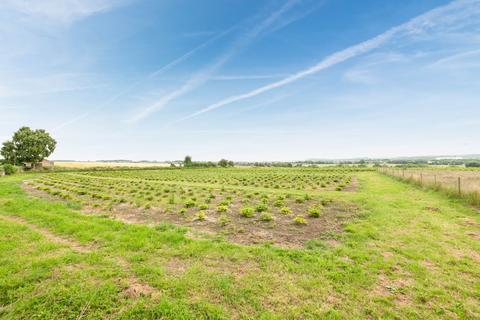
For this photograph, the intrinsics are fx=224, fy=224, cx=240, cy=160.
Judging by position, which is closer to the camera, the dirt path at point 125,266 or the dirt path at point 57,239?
the dirt path at point 125,266

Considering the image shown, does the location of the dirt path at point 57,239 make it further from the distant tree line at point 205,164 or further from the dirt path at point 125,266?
the distant tree line at point 205,164

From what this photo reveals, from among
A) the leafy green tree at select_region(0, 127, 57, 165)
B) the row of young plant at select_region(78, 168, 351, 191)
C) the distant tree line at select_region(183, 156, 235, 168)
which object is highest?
the leafy green tree at select_region(0, 127, 57, 165)

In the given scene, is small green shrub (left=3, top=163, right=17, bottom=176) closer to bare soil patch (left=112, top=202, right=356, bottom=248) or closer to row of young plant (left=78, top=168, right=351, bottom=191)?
row of young plant (left=78, top=168, right=351, bottom=191)

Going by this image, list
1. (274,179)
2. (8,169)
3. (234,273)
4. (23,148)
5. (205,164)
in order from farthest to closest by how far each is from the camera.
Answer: (205,164) → (23,148) → (8,169) → (274,179) → (234,273)

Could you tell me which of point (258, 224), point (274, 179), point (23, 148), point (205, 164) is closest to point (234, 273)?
point (258, 224)

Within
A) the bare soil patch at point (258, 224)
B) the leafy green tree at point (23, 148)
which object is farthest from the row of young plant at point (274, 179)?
the leafy green tree at point (23, 148)

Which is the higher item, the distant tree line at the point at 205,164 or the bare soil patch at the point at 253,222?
the distant tree line at the point at 205,164

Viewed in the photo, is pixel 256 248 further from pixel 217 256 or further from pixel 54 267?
pixel 54 267

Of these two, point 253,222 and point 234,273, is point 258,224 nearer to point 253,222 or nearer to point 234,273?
point 253,222

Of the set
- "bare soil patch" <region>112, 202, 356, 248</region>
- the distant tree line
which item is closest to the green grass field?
"bare soil patch" <region>112, 202, 356, 248</region>

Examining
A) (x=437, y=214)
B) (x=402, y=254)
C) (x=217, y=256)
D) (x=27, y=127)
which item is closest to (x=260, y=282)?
(x=217, y=256)

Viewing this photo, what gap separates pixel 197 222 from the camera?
9.84 meters

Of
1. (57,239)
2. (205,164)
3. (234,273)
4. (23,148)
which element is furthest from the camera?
(205,164)

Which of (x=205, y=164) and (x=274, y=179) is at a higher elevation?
(x=205, y=164)
